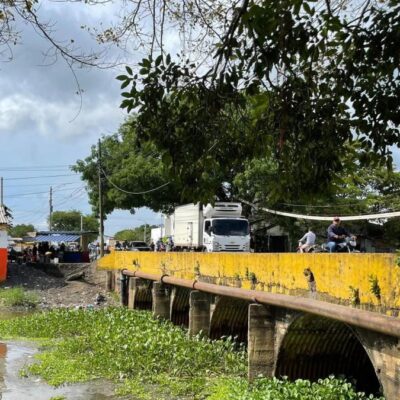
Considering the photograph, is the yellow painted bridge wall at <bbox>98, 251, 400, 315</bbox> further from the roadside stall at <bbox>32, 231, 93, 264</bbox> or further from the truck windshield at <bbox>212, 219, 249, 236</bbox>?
the roadside stall at <bbox>32, 231, 93, 264</bbox>

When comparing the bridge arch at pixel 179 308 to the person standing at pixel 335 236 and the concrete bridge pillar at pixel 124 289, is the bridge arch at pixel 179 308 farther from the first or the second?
the concrete bridge pillar at pixel 124 289

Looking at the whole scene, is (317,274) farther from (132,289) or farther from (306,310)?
(132,289)

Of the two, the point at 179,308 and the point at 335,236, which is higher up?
the point at 335,236

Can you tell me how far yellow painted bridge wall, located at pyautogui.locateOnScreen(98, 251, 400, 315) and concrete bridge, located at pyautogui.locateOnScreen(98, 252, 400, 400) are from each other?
0.04 ft

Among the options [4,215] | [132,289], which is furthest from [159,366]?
[4,215]

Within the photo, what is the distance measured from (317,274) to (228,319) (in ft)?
21.1

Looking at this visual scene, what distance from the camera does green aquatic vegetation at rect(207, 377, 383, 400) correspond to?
8.69 m

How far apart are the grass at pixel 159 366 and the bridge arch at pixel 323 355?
2.17 feet

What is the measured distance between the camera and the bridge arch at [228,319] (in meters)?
14.6

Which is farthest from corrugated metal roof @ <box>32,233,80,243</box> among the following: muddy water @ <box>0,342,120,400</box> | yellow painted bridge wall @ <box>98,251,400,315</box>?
muddy water @ <box>0,342,120,400</box>

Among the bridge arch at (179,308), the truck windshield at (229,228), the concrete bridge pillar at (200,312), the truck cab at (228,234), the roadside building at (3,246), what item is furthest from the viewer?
the roadside building at (3,246)

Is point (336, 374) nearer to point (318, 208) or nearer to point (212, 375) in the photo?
point (212, 375)

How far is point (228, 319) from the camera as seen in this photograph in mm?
15141

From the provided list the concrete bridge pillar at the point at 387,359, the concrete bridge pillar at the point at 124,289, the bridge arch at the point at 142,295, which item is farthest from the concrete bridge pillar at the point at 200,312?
the concrete bridge pillar at the point at 124,289
